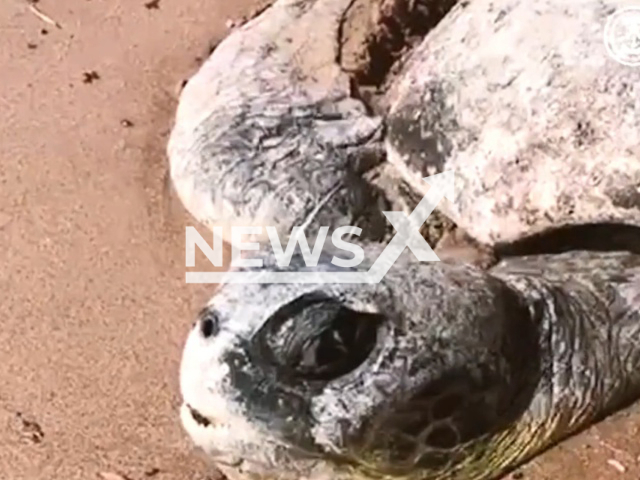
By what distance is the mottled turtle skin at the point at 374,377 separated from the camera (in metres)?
1.04

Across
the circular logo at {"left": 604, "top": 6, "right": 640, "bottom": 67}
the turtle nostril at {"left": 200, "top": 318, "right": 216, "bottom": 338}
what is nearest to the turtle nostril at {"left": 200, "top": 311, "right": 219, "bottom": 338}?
the turtle nostril at {"left": 200, "top": 318, "right": 216, "bottom": 338}

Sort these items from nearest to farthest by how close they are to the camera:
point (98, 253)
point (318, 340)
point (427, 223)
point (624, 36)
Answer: point (318, 340) < point (624, 36) < point (427, 223) < point (98, 253)

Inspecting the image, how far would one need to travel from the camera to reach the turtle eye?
104 cm

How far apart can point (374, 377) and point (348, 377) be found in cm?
2

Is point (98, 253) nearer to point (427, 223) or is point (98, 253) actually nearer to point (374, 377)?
point (427, 223)

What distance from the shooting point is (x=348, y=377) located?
3.43 feet

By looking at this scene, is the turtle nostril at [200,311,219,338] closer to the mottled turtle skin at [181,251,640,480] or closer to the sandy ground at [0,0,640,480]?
the mottled turtle skin at [181,251,640,480]

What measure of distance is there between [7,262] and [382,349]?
0.70 metres

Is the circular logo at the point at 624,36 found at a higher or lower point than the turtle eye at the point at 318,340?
higher

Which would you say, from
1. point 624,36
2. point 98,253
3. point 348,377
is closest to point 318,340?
point 348,377

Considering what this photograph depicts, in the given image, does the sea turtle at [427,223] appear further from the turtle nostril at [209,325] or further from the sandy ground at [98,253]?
the sandy ground at [98,253]

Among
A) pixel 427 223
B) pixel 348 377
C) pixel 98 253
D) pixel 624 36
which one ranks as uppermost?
pixel 624 36

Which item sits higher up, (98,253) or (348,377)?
(348,377)

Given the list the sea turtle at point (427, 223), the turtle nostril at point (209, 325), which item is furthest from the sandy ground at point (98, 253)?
the turtle nostril at point (209, 325)
